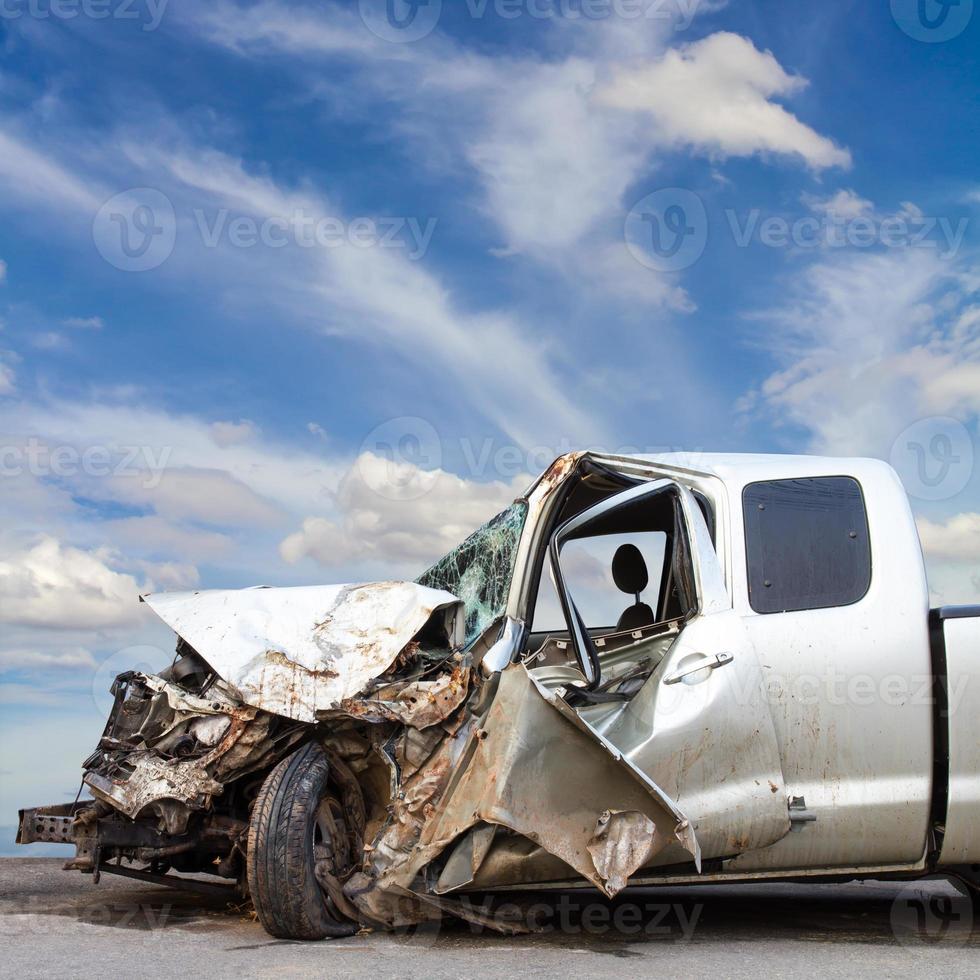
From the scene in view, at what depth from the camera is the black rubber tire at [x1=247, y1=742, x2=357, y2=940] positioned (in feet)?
15.4

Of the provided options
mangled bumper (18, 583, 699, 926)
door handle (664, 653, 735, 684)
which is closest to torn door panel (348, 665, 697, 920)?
mangled bumper (18, 583, 699, 926)

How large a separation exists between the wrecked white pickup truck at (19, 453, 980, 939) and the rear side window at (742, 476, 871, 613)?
1 centimetres

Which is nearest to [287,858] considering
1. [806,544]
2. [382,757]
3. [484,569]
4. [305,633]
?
[382,757]

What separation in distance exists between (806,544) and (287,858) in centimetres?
284

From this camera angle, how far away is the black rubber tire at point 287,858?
15.4 ft

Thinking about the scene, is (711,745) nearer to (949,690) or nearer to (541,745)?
(541,745)

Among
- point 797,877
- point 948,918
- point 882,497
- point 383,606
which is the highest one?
point 882,497

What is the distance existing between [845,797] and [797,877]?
440 mm

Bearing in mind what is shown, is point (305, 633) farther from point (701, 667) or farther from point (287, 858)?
point (701, 667)

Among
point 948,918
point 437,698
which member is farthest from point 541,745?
point 948,918

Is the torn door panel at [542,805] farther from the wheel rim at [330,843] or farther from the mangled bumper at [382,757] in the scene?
the wheel rim at [330,843]

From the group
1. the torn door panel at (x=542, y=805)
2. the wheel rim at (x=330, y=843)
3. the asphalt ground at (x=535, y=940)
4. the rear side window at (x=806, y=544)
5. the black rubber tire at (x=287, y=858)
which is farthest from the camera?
the rear side window at (x=806, y=544)

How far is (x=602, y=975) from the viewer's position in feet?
13.8

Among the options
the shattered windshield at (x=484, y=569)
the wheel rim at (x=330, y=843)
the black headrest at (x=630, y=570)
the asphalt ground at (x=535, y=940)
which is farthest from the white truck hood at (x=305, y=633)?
the black headrest at (x=630, y=570)
